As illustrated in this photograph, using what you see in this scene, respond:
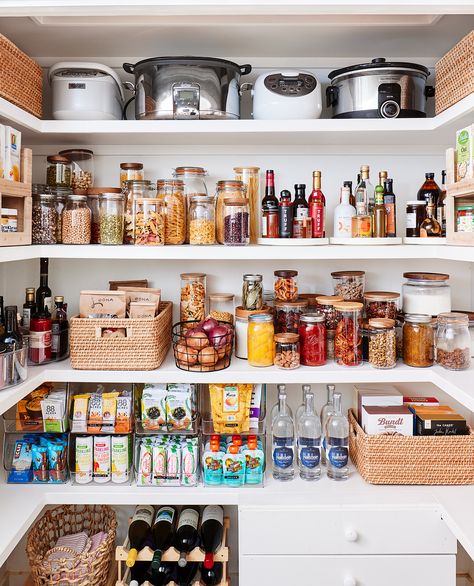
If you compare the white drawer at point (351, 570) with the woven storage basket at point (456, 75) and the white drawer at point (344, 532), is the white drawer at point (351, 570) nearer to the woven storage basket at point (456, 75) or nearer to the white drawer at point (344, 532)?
the white drawer at point (344, 532)

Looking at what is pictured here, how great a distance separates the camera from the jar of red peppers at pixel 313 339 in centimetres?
174

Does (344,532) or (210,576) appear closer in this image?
(344,532)

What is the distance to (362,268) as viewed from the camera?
2064 millimetres

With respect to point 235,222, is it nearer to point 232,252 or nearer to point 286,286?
point 232,252

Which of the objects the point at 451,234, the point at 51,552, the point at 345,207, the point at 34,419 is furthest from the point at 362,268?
the point at 51,552

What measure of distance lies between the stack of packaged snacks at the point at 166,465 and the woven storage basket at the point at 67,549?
0.89 ft

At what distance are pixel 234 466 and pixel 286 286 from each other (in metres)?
0.65

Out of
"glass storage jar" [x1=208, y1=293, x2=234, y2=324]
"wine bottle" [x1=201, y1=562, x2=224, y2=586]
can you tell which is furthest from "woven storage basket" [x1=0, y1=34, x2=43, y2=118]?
"wine bottle" [x1=201, y1=562, x2=224, y2=586]

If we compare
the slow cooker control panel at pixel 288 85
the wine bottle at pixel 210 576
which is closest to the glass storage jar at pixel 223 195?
the slow cooker control panel at pixel 288 85

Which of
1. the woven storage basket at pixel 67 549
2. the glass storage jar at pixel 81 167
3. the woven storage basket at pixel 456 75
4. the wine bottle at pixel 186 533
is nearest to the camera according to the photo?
the woven storage basket at pixel 456 75

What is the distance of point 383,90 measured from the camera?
1.71 m

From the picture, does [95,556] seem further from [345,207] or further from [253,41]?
[253,41]

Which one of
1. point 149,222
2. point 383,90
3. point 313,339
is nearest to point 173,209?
point 149,222

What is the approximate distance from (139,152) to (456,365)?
1.40m
